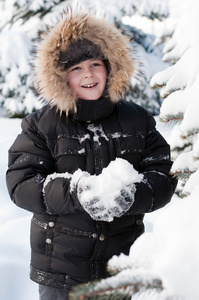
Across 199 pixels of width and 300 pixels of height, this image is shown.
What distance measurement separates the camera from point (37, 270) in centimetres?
207

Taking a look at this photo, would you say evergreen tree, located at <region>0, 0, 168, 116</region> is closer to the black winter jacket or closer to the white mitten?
the black winter jacket

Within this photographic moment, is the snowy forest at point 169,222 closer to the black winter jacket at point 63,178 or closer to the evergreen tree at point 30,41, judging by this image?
the black winter jacket at point 63,178

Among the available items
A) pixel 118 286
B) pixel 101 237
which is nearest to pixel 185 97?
pixel 101 237

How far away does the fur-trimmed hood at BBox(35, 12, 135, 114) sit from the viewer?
2.10 metres

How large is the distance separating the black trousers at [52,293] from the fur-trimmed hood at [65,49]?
0.98m

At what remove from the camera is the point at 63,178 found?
6.15 feet

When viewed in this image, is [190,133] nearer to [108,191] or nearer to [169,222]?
[108,191]

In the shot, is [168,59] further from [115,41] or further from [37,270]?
[37,270]

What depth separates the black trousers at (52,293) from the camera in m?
2.04

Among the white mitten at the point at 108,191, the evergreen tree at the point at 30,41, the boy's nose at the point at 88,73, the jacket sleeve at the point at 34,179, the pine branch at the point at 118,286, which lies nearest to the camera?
the pine branch at the point at 118,286

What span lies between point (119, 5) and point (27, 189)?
30.3 feet

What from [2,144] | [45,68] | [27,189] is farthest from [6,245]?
[2,144]

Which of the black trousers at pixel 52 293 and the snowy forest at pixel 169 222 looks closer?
the snowy forest at pixel 169 222

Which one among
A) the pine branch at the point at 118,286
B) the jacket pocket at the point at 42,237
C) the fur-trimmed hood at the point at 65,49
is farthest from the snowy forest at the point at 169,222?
the jacket pocket at the point at 42,237
